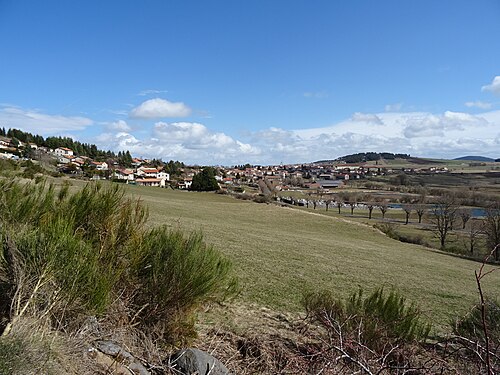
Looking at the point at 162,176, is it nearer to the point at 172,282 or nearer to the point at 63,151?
the point at 63,151

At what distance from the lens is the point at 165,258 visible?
5.34m

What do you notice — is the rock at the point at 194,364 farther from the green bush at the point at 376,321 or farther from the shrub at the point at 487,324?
the shrub at the point at 487,324

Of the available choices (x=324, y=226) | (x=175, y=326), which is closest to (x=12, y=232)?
(x=175, y=326)

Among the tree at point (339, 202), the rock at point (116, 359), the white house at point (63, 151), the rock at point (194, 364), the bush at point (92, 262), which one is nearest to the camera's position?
the rock at point (116, 359)

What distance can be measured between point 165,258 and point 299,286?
7.32m

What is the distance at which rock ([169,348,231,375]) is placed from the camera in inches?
154

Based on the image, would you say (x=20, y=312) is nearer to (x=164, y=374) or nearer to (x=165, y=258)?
(x=164, y=374)

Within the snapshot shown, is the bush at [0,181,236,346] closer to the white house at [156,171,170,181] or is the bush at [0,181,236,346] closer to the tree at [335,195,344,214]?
the tree at [335,195,344,214]

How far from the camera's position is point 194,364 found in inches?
156

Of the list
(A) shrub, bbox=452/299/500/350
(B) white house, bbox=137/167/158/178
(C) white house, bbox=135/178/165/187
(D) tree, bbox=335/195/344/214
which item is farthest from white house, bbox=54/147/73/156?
(A) shrub, bbox=452/299/500/350

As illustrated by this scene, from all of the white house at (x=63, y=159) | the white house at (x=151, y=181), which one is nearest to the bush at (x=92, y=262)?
the white house at (x=63, y=159)

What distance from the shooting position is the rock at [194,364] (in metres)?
3.92

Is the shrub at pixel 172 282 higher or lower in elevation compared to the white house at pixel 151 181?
higher

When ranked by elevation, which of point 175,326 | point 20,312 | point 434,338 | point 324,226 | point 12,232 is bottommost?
point 324,226
